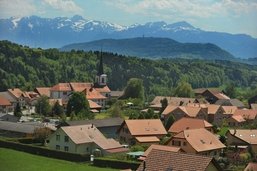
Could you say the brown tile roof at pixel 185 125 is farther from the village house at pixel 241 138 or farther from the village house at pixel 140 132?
the village house at pixel 241 138

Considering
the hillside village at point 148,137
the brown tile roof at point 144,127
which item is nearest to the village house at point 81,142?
the hillside village at point 148,137

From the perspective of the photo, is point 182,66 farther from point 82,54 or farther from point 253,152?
point 253,152

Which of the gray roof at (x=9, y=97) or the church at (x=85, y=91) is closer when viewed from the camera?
the gray roof at (x=9, y=97)

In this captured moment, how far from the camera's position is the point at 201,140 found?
26828mm

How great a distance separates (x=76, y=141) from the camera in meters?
Answer: 26.2

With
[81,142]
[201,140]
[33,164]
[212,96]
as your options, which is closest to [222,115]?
[212,96]

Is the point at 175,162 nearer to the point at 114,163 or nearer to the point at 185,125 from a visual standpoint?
the point at 114,163

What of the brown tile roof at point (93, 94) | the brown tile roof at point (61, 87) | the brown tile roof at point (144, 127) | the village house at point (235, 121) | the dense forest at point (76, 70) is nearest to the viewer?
the brown tile roof at point (144, 127)

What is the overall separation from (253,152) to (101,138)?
7.98 m

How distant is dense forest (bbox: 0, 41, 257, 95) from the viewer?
6762 centimetres

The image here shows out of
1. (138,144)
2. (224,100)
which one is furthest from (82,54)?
(138,144)

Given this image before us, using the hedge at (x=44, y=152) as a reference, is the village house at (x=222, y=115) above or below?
below

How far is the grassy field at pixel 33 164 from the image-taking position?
20.7 metres

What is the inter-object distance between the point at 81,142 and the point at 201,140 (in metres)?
6.24
